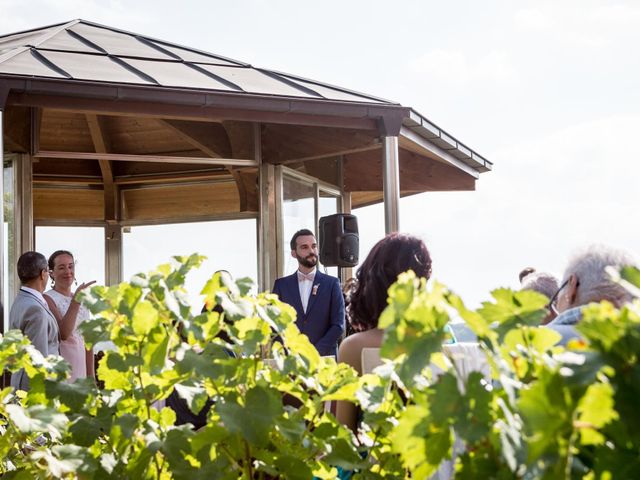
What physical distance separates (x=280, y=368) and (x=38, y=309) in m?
4.45

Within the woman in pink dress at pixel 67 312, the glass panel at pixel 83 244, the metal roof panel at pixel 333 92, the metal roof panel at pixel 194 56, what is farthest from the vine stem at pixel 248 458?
the glass panel at pixel 83 244

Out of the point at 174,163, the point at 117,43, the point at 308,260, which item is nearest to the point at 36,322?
the point at 308,260

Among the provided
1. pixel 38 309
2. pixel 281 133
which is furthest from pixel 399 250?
pixel 281 133

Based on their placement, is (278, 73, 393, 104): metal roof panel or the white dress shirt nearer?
the white dress shirt

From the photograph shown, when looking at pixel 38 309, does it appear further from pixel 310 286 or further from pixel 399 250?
pixel 399 250

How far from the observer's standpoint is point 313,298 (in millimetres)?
7316

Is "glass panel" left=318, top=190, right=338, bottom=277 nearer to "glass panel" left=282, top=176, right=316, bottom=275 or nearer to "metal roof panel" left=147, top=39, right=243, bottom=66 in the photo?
"glass panel" left=282, top=176, right=316, bottom=275

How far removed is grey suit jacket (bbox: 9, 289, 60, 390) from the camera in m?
5.58

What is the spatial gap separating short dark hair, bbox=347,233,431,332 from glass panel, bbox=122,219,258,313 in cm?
695

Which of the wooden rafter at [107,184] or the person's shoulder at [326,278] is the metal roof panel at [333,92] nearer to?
the person's shoulder at [326,278]

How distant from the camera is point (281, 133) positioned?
9453mm

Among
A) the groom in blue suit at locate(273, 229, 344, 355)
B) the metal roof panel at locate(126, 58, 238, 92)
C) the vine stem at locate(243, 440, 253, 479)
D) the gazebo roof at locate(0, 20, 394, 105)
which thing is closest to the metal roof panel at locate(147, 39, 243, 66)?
the gazebo roof at locate(0, 20, 394, 105)

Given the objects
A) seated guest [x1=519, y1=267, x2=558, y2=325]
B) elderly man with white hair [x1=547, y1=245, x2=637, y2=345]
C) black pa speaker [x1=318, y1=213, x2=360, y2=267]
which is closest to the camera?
elderly man with white hair [x1=547, y1=245, x2=637, y2=345]

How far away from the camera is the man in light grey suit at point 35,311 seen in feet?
18.4
